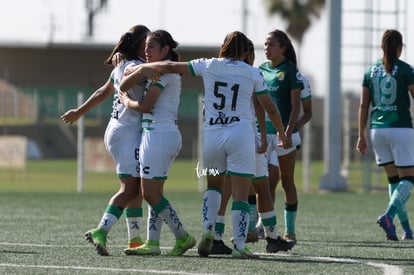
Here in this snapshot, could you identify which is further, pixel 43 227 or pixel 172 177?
pixel 172 177

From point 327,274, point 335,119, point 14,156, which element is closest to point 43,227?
point 327,274

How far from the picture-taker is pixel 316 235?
1352 cm

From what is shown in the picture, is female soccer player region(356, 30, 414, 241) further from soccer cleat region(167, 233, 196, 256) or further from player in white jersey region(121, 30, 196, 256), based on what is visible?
player in white jersey region(121, 30, 196, 256)

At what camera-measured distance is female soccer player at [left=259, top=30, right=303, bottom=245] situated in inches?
479

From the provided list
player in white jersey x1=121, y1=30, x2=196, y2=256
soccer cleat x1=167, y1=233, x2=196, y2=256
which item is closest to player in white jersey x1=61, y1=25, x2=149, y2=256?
player in white jersey x1=121, y1=30, x2=196, y2=256

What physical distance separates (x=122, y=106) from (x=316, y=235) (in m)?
3.61

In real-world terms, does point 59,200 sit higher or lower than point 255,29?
lower

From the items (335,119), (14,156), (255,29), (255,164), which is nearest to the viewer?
(255,164)

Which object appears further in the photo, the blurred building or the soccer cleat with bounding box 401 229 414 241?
the blurred building

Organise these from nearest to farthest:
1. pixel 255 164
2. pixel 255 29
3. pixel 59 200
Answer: pixel 255 164, pixel 59 200, pixel 255 29

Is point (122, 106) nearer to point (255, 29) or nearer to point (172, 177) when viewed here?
point (172, 177)

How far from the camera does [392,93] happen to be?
12.9m

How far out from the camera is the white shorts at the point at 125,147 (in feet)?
35.1

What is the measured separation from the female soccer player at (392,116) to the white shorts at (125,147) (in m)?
3.20
